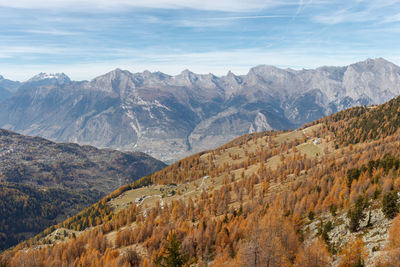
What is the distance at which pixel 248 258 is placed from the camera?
61281 mm

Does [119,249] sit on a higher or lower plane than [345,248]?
lower

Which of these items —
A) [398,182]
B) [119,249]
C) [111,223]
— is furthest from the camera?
[111,223]

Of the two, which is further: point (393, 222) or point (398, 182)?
point (398, 182)

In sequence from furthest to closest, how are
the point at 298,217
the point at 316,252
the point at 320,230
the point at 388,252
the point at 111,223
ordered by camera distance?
the point at 111,223, the point at 298,217, the point at 320,230, the point at 316,252, the point at 388,252

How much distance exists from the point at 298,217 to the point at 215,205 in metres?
71.7

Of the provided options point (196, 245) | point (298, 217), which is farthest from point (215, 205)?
point (298, 217)

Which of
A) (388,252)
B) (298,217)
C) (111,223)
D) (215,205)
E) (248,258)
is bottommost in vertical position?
(111,223)

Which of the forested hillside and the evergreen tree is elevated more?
the evergreen tree

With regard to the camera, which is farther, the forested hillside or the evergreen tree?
the evergreen tree

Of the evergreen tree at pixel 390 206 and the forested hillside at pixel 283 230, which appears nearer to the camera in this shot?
the forested hillside at pixel 283 230

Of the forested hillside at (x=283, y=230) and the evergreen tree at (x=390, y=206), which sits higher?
the evergreen tree at (x=390, y=206)

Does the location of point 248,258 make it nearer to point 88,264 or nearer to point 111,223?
point 88,264

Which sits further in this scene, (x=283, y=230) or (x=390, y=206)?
(x=283, y=230)

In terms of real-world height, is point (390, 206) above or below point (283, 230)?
above
